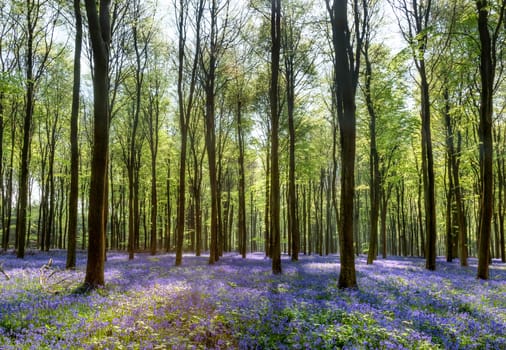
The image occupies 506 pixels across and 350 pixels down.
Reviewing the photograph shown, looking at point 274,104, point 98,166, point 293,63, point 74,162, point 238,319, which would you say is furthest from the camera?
point 293,63

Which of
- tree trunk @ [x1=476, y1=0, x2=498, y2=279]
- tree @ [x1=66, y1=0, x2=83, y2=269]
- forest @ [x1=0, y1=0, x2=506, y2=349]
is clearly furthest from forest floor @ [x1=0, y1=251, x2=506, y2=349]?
tree trunk @ [x1=476, y1=0, x2=498, y2=279]

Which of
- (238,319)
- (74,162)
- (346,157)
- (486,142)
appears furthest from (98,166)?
(486,142)

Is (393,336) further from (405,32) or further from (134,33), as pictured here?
(134,33)

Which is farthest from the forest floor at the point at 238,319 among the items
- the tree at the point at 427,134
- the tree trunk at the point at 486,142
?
the tree at the point at 427,134

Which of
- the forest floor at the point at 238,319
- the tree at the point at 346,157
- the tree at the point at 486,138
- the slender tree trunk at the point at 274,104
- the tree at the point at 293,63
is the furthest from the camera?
the tree at the point at 293,63

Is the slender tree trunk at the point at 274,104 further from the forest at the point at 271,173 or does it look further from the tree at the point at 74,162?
the tree at the point at 74,162

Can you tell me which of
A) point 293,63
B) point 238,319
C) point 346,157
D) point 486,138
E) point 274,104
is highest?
point 293,63

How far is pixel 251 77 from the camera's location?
23953mm

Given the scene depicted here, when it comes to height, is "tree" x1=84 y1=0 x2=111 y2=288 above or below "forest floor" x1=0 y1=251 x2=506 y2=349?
above

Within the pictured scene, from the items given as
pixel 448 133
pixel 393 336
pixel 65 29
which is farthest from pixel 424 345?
pixel 448 133

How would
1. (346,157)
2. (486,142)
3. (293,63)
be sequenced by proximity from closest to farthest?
(346,157) → (486,142) → (293,63)

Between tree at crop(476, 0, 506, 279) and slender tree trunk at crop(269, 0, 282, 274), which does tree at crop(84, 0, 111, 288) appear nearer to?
slender tree trunk at crop(269, 0, 282, 274)

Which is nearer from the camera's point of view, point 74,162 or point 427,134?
point 74,162

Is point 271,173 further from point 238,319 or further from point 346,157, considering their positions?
point 238,319
